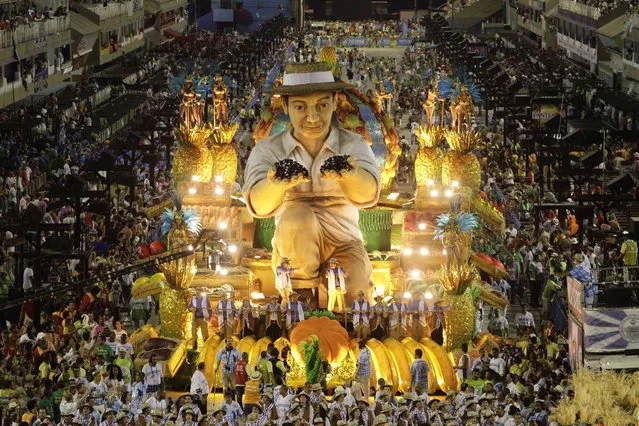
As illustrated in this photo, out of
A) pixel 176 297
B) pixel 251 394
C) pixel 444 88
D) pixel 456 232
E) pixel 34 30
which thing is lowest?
pixel 251 394

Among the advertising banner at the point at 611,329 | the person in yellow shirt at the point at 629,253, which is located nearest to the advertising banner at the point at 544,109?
the person in yellow shirt at the point at 629,253

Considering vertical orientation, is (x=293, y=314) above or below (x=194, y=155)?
below

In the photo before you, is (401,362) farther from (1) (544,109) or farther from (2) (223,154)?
(1) (544,109)

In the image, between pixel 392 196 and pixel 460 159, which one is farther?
pixel 460 159

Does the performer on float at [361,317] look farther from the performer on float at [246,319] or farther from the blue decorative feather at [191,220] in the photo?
the blue decorative feather at [191,220]

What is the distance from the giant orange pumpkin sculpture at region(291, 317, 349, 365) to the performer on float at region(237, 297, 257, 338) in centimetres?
145

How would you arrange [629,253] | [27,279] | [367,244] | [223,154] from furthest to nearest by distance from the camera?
[223,154] < [629,253] < [27,279] < [367,244]

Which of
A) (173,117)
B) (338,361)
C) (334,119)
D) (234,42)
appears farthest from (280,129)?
(234,42)

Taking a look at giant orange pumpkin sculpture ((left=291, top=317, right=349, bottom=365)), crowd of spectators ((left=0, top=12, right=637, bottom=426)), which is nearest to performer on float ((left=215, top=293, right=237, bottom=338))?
crowd of spectators ((left=0, top=12, right=637, bottom=426))

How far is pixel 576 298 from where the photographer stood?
31.4 metres

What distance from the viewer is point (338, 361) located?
32375mm

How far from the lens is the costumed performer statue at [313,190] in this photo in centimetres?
3397

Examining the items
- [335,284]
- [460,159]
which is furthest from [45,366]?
[460,159]

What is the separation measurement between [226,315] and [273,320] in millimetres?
924
